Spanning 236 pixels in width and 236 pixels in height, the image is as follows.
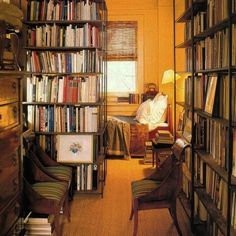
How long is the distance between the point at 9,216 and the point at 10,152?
42 cm

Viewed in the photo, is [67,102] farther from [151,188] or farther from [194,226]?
[194,226]

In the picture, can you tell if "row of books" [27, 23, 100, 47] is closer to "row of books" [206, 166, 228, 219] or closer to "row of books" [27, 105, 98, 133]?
"row of books" [27, 105, 98, 133]

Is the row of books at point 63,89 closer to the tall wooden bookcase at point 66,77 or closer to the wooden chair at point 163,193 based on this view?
the tall wooden bookcase at point 66,77

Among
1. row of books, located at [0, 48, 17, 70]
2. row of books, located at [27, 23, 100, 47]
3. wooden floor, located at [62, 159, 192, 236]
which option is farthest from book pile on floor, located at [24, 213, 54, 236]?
row of books, located at [27, 23, 100, 47]

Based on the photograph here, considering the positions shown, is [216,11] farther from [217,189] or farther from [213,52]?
[217,189]

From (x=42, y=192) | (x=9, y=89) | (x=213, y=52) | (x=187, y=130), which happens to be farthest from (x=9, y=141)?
(x=187, y=130)

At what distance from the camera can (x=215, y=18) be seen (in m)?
2.79

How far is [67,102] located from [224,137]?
206cm

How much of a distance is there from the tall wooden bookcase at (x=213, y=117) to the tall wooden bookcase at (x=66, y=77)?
41.0 inches

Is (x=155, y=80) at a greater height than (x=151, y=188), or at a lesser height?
greater

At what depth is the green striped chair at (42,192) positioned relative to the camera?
118 inches

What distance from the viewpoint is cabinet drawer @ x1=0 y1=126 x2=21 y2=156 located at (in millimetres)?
2175

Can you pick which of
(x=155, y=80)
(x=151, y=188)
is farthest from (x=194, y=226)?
(x=155, y=80)

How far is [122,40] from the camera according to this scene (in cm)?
734
